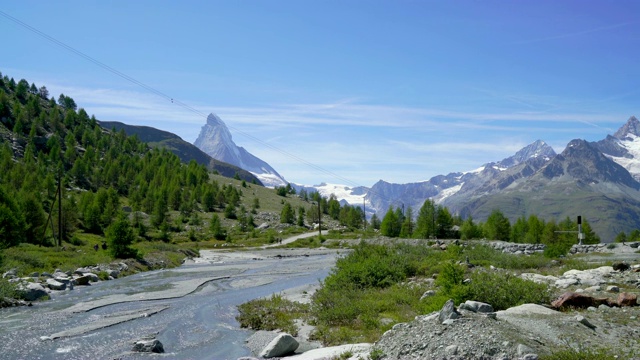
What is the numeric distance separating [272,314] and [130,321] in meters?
8.26

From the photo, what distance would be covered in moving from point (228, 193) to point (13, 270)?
15086cm

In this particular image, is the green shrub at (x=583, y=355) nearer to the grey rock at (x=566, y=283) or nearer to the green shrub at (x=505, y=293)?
the green shrub at (x=505, y=293)

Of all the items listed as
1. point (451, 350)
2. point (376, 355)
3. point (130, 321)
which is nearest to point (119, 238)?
A: point (130, 321)

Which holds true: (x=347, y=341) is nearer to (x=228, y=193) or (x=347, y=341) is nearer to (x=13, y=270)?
(x=13, y=270)

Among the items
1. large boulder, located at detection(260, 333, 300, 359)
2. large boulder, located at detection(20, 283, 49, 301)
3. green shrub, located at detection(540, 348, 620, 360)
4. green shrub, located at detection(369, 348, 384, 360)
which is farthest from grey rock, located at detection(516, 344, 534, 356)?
large boulder, located at detection(20, 283, 49, 301)

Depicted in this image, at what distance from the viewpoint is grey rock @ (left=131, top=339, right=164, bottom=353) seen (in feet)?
68.6

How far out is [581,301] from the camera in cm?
1998

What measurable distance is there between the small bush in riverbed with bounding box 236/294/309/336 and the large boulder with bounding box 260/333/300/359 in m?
3.35

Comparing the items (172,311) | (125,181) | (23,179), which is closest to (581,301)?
(172,311)

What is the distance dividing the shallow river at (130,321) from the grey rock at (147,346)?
1.18 feet

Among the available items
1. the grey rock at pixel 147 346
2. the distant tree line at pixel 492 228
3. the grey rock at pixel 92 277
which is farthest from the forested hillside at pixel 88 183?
the grey rock at pixel 147 346

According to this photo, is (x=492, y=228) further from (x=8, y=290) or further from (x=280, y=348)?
(x=280, y=348)

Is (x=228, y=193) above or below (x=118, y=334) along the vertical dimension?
above

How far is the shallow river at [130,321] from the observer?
838 inches
